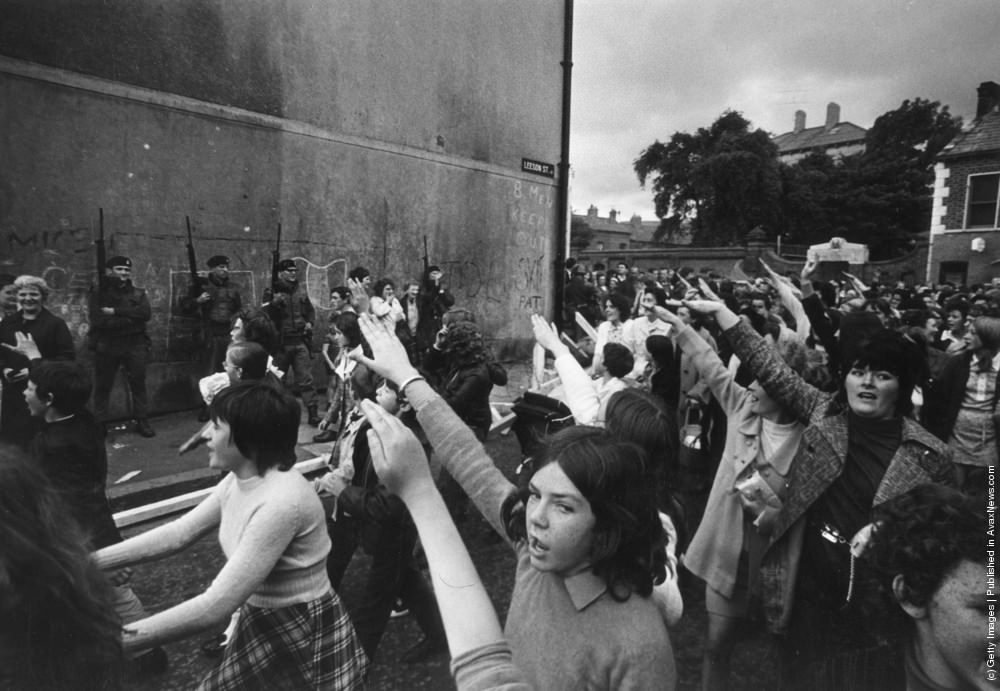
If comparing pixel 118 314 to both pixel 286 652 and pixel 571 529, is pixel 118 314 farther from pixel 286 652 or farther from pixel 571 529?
pixel 571 529

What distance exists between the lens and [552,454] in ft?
4.56

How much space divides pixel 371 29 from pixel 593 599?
401 inches

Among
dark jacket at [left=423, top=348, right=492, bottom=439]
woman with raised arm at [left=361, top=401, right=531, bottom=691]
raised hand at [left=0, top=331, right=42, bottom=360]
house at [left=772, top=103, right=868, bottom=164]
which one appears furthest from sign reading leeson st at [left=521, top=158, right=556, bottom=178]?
house at [left=772, top=103, right=868, bottom=164]

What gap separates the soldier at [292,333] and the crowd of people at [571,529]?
342cm

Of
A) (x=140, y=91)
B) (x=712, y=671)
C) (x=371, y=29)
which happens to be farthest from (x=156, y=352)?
(x=712, y=671)

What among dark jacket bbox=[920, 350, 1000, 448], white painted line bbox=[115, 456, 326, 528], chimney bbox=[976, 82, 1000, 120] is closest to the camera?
chimney bbox=[976, 82, 1000, 120]

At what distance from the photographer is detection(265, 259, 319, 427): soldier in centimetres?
748

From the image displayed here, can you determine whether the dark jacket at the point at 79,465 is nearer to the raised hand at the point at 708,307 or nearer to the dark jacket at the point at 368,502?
the dark jacket at the point at 368,502

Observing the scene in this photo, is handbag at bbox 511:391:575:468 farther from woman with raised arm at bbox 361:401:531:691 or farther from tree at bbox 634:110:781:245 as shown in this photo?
tree at bbox 634:110:781:245

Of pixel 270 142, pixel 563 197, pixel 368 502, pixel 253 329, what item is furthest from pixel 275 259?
pixel 563 197

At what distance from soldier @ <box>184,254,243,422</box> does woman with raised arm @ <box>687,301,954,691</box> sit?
22.1 ft

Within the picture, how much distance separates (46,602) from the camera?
992 mm

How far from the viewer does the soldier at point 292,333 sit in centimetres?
748

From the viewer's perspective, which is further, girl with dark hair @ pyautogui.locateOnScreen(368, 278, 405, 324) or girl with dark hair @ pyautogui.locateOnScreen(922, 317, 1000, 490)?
girl with dark hair @ pyautogui.locateOnScreen(368, 278, 405, 324)
